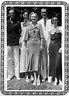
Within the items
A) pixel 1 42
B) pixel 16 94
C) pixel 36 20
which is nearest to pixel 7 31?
pixel 1 42

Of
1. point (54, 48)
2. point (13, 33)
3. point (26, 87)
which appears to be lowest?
point (26, 87)

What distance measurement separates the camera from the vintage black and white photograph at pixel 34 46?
128cm

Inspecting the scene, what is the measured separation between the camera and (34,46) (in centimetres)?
128

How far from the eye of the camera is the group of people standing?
1.28m

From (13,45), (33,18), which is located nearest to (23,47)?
(13,45)

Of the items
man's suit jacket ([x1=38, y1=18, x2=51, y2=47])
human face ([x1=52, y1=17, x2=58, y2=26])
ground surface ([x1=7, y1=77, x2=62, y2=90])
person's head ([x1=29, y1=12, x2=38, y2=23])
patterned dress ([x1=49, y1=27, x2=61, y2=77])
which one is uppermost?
person's head ([x1=29, y1=12, x2=38, y2=23])

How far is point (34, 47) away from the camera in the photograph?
1285 millimetres

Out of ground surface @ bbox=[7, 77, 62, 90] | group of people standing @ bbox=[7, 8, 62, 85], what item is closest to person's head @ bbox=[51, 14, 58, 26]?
group of people standing @ bbox=[7, 8, 62, 85]

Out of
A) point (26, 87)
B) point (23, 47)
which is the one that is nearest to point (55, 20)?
point (23, 47)

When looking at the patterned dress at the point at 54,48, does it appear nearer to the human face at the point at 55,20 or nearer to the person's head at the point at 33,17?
the human face at the point at 55,20

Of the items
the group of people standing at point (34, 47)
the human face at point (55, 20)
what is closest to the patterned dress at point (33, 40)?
the group of people standing at point (34, 47)

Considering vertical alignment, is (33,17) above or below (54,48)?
above

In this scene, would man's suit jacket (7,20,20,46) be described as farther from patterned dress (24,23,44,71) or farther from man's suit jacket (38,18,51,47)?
man's suit jacket (38,18,51,47)

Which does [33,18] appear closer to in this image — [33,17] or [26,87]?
[33,17]
